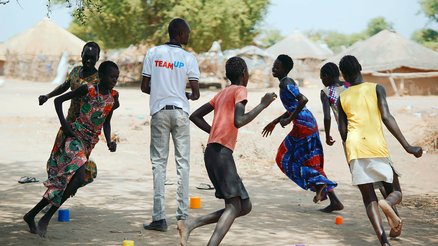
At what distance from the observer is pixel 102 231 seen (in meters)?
6.54

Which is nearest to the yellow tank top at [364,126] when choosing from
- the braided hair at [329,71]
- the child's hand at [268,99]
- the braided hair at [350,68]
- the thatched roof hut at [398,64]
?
the braided hair at [350,68]

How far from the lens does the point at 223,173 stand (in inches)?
220

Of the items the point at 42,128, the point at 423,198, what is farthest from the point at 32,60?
the point at 423,198

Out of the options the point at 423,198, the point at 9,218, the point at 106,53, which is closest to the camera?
the point at 9,218

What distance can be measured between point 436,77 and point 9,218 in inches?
1134

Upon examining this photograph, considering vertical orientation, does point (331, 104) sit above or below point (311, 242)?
above

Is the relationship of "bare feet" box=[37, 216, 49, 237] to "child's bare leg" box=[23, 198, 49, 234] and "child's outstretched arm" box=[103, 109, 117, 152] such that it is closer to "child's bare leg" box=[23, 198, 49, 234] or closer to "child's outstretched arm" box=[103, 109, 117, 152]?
"child's bare leg" box=[23, 198, 49, 234]

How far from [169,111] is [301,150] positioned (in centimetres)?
188

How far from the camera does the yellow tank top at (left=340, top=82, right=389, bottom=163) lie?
599cm

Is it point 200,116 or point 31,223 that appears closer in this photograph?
point 200,116

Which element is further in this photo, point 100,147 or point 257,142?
point 257,142

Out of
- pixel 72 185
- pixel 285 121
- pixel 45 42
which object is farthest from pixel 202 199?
pixel 45 42

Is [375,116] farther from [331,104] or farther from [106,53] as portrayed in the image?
[106,53]

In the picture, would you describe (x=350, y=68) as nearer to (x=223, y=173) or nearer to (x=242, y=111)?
(x=242, y=111)
